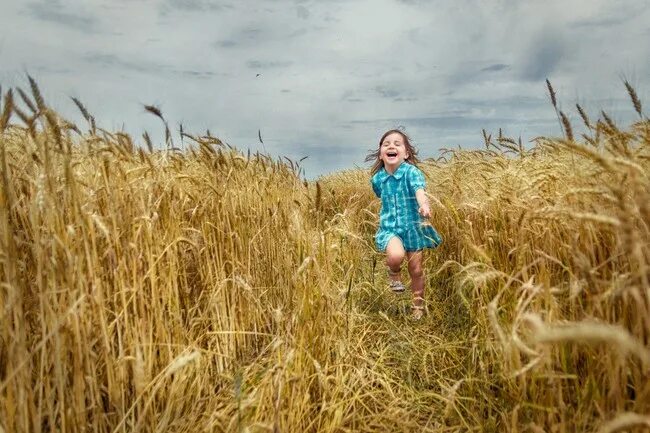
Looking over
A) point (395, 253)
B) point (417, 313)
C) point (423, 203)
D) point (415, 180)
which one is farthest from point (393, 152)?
point (417, 313)

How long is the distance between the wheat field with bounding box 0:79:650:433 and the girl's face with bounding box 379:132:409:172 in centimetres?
78

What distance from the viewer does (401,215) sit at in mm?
3707

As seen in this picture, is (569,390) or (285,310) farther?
(285,310)

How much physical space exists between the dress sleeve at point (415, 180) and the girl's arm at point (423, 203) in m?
0.06

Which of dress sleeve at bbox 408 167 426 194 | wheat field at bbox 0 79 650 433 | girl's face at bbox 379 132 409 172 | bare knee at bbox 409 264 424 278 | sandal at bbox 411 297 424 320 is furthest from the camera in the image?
girl's face at bbox 379 132 409 172

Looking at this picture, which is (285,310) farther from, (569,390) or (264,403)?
(569,390)

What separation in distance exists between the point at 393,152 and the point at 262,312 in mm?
1786

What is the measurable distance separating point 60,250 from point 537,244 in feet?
6.60

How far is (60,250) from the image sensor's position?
5.02 ft

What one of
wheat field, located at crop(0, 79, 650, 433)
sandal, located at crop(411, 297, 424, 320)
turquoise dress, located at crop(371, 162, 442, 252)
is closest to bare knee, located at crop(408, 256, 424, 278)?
turquoise dress, located at crop(371, 162, 442, 252)

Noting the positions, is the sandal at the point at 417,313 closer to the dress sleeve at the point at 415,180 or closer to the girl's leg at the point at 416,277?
the girl's leg at the point at 416,277

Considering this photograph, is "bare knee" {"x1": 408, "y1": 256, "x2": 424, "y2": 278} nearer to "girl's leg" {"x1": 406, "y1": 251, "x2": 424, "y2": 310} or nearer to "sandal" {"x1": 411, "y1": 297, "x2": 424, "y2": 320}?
"girl's leg" {"x1": 406, "y1": 251, "x2": 424, "y2": 310}

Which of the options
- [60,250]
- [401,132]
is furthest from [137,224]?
Answer: [401,132]

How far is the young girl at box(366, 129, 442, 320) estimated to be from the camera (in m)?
3.56
